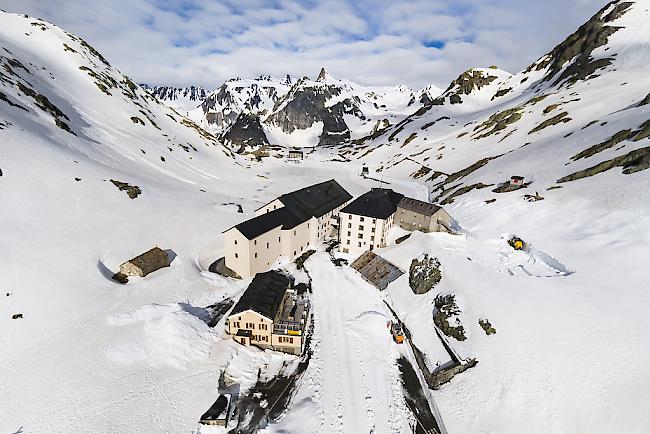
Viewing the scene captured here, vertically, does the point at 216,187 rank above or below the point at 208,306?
above

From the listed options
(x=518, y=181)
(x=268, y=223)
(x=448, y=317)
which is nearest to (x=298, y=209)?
(x=268, y=223)

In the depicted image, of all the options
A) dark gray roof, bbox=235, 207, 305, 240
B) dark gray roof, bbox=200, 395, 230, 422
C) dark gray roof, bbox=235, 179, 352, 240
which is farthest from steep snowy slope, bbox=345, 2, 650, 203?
dark gray roof, bbox=200, 395, 230, 422

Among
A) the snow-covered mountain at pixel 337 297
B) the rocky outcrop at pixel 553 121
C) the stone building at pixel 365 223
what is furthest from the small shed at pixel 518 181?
the rocky outcrop at pixel 553 121

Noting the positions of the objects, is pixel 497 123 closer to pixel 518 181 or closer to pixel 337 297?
pixel 518 181

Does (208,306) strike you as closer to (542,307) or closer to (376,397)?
(376,397)

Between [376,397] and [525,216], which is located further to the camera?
[525,216]

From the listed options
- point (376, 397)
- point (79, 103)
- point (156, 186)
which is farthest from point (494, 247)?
point (79, 103)

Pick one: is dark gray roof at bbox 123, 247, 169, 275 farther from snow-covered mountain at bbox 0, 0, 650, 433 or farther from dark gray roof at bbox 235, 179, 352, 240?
dark gray roof at bbox 235, 179, 352, 240
